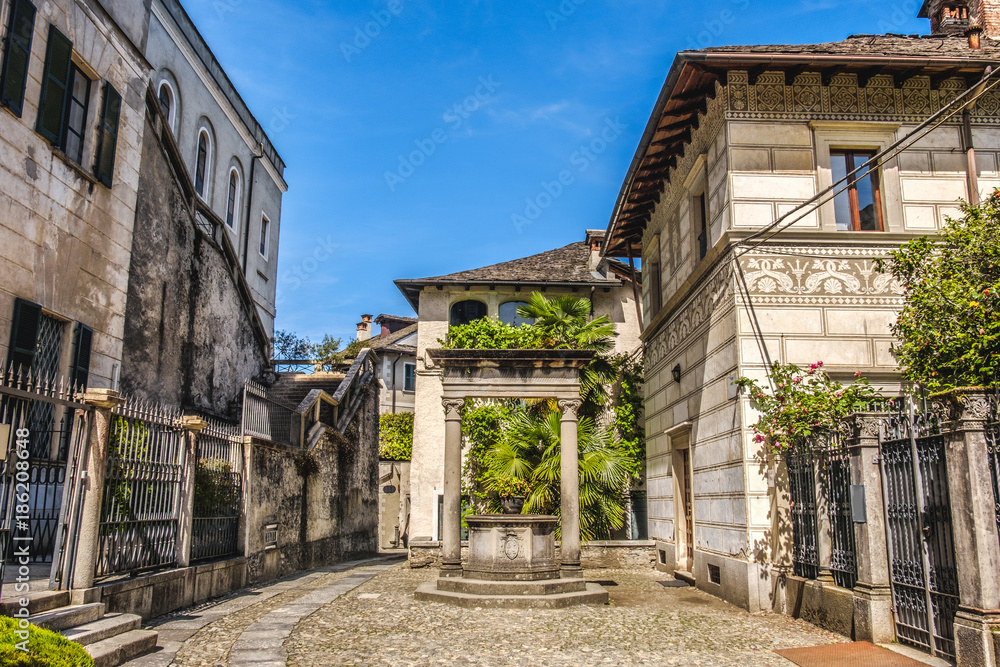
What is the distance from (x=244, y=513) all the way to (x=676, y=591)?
275 inches

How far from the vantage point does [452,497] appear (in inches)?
471

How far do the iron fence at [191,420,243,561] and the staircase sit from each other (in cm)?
272

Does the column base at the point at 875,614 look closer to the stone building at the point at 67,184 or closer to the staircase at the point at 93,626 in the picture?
the staircase at the point at 93,626

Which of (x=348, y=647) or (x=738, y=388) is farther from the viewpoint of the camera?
(x=738, y=388)

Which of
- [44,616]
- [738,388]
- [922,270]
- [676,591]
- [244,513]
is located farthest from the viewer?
[676,591]

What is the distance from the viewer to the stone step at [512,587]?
33.7ft

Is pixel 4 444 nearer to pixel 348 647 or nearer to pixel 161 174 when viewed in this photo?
pixel 348 647

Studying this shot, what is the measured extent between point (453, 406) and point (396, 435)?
852 inches

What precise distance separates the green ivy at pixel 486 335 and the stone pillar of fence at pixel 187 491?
36.2 feet

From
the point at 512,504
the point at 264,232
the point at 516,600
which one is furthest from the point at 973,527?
the point at 264,232

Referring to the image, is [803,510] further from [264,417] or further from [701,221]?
[264,417]

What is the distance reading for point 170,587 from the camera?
8.54m

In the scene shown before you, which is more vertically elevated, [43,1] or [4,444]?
[43,1]

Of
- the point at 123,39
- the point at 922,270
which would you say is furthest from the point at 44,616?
the point at 922,270
